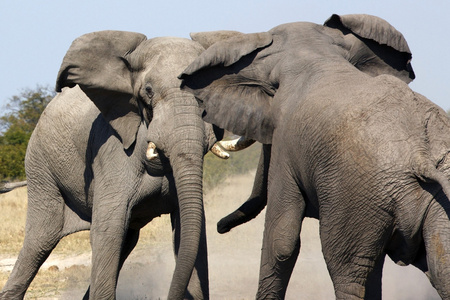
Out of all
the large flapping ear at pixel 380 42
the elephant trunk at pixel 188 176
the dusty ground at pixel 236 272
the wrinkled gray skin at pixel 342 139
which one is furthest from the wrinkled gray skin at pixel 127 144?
the dusty ground at pixel 236 272

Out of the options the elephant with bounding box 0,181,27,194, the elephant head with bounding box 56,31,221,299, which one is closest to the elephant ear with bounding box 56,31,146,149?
the elephant head with bounding box 56,31,221,299

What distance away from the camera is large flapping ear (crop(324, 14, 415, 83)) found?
5246 mm

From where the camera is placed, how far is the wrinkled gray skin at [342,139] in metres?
4.00

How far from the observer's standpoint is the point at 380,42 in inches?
207

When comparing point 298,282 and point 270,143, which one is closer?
point 270,143

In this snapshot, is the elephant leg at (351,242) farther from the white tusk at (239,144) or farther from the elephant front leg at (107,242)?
the elephant front leg at (107,242)

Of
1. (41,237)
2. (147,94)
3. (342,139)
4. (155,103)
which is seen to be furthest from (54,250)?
(342,139)

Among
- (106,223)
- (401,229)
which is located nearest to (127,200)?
(106,223)

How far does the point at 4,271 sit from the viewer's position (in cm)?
927

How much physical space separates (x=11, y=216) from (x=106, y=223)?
26.3ft

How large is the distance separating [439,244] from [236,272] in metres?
5.44

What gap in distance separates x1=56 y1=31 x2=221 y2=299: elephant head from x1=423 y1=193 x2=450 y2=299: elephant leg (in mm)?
1564

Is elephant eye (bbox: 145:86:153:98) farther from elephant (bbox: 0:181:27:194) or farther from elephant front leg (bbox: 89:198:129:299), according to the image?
elephant (bbox: 0:181:27:194)

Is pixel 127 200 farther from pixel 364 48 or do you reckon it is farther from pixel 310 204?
pixel 364 48
